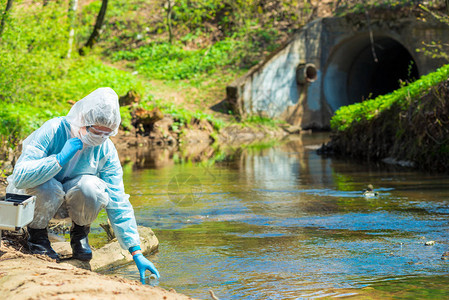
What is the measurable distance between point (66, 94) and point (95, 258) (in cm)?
1239

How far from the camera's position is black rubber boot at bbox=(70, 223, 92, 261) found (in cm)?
507

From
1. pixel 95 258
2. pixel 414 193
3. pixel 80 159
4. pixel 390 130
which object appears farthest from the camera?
pixel 390 130

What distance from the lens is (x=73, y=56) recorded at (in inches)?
845

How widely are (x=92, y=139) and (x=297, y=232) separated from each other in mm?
2634

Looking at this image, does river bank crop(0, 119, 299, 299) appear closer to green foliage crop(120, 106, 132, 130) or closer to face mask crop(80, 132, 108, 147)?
face mask crop(80, 132, 108, 147)

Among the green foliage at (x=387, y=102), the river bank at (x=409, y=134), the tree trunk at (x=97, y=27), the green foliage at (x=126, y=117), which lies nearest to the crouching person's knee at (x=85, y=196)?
the river bank at (x=409, y=134)

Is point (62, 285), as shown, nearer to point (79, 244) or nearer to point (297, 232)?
point (79, 244)

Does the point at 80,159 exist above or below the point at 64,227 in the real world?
above

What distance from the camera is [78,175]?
16.2 ft

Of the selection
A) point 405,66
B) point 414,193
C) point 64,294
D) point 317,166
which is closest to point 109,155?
point 64,294

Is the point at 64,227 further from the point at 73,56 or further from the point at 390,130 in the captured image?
the point at 73,56

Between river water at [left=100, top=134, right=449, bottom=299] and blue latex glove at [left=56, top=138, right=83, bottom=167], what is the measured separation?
1.08 m

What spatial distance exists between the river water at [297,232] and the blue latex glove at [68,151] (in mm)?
1083

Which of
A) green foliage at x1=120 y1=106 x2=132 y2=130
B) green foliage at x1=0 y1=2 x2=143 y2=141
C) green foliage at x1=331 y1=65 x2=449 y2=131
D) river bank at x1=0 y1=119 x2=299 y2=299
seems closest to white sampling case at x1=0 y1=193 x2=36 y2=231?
river bank at x1=0 y1=119 x2=299 y2=299
